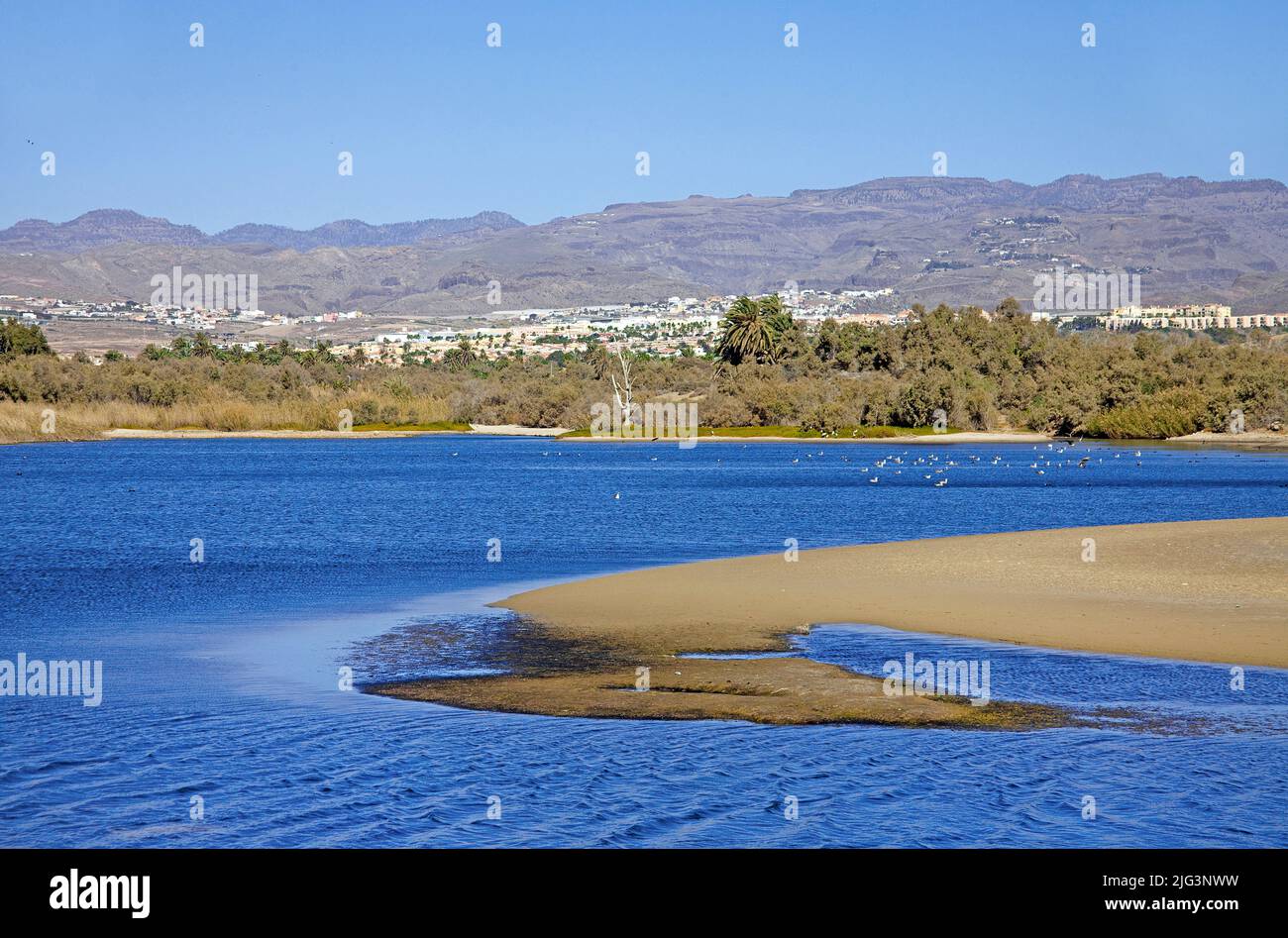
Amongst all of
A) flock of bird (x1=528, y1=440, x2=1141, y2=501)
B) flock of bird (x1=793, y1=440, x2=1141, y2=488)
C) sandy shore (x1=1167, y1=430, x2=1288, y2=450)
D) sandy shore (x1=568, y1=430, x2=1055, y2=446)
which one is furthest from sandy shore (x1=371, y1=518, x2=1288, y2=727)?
sandy shore (x1=568, y1=430, x2=1055, y2=446)

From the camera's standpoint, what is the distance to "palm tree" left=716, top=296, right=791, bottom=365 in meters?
174

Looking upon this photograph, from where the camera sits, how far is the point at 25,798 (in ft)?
46.1

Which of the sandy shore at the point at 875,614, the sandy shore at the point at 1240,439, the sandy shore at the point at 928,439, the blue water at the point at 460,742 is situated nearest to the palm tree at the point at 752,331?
the sandy shore at the point at 928,439

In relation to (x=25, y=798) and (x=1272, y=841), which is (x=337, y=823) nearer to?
(x=25, y=798)

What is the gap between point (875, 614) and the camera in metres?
25.8

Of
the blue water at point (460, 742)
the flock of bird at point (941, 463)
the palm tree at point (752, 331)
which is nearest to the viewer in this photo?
the blue water at point (460, 742)

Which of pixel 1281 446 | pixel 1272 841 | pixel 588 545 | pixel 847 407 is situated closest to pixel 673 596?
pixel 588 545

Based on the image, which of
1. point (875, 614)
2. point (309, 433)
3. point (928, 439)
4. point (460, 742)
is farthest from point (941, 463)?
point (309, 433)

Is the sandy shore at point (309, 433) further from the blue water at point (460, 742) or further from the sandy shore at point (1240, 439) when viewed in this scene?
the blue water at point (460, 742)

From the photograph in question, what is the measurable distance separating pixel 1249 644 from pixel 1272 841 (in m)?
9.70

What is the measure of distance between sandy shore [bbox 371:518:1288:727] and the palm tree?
448ft

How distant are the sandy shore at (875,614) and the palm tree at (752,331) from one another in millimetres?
136585

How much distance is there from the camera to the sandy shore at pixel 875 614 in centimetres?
1822
